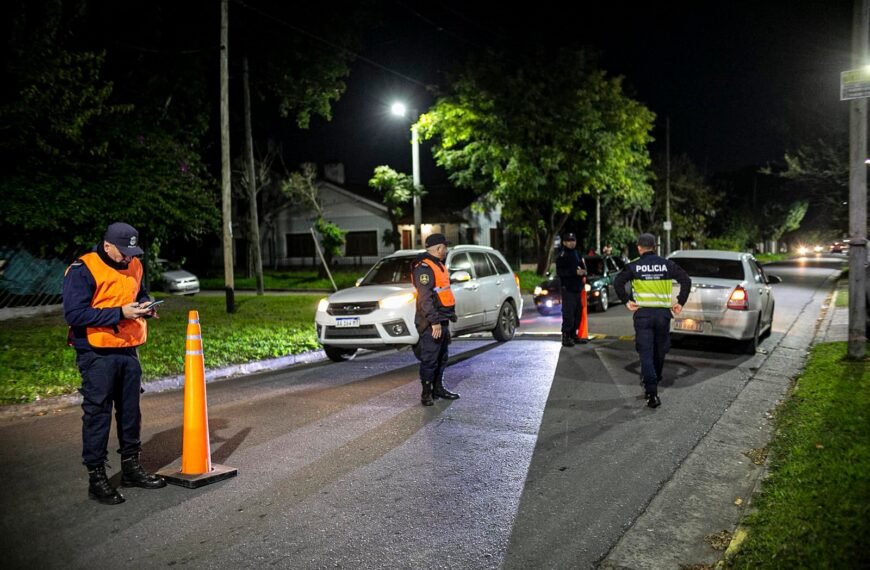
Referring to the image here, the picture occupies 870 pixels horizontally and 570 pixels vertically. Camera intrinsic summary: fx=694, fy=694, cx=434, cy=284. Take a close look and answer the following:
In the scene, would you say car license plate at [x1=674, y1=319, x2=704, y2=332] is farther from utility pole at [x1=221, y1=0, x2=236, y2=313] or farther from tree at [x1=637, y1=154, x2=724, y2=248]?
tree at [x1=637, y1=154, x2=724, y2=248]

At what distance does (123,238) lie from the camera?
470 centimetres

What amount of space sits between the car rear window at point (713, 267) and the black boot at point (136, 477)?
28.4ft

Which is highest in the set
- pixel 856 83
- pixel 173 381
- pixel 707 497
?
pixel 856 83

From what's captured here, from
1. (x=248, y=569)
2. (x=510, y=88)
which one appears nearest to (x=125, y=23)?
(x=510, y=88)

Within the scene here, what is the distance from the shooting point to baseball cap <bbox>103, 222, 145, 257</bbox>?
469 cm

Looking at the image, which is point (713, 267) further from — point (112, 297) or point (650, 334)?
point (112, 297)

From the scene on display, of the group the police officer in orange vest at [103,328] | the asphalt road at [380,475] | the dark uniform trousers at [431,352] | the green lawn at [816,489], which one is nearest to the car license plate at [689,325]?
the asphalt road at [380,475]

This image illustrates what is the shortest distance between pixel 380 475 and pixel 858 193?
7397 mm

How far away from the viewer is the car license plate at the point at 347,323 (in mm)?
10062

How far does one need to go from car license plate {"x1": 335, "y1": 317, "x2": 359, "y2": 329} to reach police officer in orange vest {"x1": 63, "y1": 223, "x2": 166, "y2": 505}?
5.22m

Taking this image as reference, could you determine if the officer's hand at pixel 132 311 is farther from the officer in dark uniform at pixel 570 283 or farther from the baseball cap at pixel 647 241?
the officer in dark uniform at pixel 570 283

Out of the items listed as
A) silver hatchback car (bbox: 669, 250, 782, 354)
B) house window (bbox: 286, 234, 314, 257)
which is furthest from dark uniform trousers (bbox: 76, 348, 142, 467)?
house window (bbox: 286, 234, 314, 257)

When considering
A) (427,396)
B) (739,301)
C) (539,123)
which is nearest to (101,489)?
(427,396)

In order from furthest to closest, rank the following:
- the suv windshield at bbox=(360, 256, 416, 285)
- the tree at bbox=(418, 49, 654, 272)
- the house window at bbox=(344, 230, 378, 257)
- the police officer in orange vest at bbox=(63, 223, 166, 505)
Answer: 1. the house window at bbox=(344, 230, 378, 257)
2. the tree at bbox=(418, 49, 654, 272)
3. the suv windshield at bbox=(360, 256, 416, 285)
4. the police officer in orange vest at bbox=(63, 223, 166, 505)
